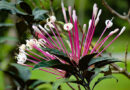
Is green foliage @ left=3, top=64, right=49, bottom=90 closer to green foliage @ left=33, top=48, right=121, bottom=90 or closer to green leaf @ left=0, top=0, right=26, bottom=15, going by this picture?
green leaf @ left=0, top=0, right=26, bottom=15

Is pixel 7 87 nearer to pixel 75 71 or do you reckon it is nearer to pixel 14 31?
pixel 14 31

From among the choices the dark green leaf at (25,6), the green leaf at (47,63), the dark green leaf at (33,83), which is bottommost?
the green leaf at (47,63)

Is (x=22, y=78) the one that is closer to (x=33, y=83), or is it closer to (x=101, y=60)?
(x=33, y=83)

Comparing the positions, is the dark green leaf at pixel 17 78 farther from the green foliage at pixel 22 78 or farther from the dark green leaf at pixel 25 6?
the dark green leaf at pixel 25 6

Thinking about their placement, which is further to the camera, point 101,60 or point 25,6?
point 25,6

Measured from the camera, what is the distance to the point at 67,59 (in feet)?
1.58

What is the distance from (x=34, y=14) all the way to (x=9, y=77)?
12.7 inches

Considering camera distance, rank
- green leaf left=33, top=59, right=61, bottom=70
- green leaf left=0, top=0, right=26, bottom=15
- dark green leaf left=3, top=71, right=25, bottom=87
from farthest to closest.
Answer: dark green leaf left=3, top=71, right=25, bottom=87 → green leaf left=0, top=0, right=26, bottom=15 → green leaf left=33, top=59, right=61, bottom=70

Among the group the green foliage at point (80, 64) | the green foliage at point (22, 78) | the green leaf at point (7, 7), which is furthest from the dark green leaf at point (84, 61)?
the green foliage at point (22, 78)

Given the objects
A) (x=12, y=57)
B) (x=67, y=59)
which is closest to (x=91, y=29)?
(x=67, y=59)

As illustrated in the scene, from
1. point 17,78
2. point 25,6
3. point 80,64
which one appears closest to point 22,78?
point 17,78

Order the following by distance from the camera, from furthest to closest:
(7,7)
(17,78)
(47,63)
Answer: (17,78), (7,7), (47,63)

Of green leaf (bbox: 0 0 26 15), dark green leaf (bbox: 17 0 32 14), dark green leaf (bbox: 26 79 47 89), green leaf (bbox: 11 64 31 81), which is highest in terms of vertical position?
dark green leaf (bbox: 17 0 32 14)

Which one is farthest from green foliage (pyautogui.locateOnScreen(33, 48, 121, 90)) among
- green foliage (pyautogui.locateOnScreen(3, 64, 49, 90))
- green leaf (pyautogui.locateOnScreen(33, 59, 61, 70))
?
green foliage (pyautogui.locateOnScreen(3, 64, 49, 90))
